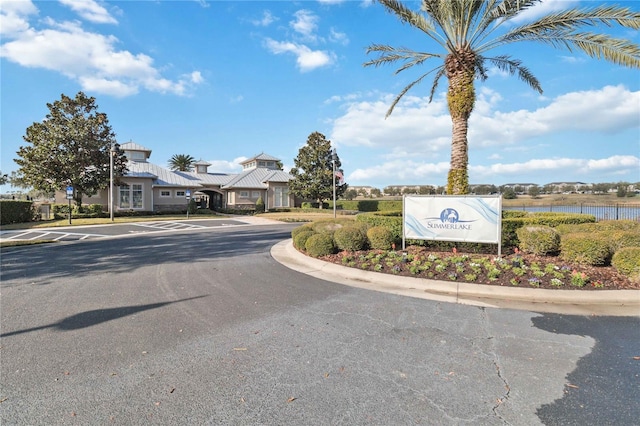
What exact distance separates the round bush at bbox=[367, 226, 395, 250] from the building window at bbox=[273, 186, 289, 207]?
31.3 meters

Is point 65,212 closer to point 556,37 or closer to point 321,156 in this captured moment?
point 321,156

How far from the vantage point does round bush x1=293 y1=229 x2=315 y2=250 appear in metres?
10.3

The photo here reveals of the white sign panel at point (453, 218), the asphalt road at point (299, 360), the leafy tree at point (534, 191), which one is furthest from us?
the leafy tree at point (534, 191)

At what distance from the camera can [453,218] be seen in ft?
28.3

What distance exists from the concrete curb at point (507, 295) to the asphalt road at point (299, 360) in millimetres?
419

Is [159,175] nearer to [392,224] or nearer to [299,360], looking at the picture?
[392,224]

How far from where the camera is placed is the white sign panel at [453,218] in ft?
27.0

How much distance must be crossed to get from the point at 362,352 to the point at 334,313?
132cm

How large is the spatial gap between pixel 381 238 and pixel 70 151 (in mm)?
28926

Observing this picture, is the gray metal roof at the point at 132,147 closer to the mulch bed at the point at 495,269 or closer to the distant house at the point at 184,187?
the distant house at the point at 184,187

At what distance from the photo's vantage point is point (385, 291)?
20.7 feet

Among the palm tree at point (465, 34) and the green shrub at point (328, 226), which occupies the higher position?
the palm tree at point (465, 34)

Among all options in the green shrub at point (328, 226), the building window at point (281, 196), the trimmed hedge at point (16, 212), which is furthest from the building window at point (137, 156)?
the green shrub at point (328, 226)

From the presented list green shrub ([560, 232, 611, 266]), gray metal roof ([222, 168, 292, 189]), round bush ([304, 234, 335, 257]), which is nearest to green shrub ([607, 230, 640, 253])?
green shrub ([560, 232, 611, 266])
